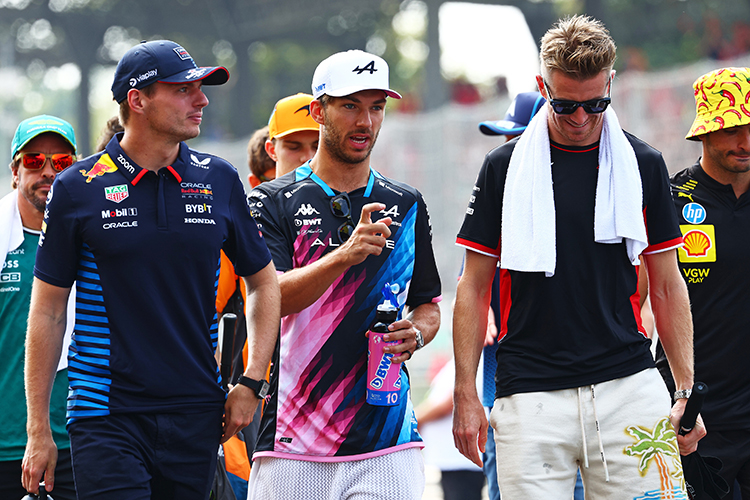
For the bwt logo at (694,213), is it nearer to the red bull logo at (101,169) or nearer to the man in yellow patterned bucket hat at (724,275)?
the man in yellow patterned bucket hat at (724,275)

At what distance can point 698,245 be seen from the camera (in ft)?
14.0

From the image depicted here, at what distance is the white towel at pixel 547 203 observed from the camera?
11.1 ft

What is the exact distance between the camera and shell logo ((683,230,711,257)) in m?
4.25

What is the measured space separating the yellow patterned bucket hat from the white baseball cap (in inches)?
61.3

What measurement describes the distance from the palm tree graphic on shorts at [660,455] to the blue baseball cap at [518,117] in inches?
81.7

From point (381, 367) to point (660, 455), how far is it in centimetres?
104

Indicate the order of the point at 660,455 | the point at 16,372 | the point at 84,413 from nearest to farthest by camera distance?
the point at 84,413 → the point at 660,455 → the point at 16,372

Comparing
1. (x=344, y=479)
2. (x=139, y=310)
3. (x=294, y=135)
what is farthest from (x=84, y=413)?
(x=294, y=135)

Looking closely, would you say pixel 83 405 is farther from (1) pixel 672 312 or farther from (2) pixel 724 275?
(2) pixel 724 275

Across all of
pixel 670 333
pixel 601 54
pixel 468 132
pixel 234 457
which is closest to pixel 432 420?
pixel 234 457

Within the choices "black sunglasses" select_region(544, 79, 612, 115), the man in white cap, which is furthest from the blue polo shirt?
"black sunglasses" select_region(544, 79, 612, 115)

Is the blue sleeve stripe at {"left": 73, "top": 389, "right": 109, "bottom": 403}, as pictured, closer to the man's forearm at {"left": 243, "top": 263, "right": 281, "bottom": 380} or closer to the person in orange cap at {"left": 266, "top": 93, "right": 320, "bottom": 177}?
the man's forearm at {"left": 243, "top": 263, "right": 281, "bottom": 380}

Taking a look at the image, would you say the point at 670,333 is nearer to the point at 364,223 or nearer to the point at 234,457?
the point at 364,223

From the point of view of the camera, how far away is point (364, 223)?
3406 mm
